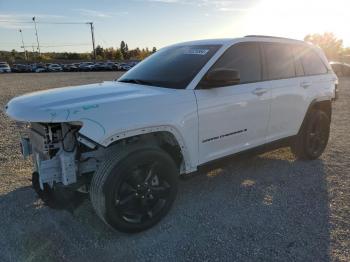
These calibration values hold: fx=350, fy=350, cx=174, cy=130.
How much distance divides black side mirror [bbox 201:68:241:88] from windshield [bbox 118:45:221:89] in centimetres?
16

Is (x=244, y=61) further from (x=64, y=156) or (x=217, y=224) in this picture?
(x=64, y=156)

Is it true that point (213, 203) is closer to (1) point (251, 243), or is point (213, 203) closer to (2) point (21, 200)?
(1) point (251, 243)

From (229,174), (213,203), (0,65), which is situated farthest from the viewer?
(0,65)

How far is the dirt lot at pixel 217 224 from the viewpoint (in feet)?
10.3

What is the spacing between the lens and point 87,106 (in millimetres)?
2969

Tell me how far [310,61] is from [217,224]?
3.20 metres

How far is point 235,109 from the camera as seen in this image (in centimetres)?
403

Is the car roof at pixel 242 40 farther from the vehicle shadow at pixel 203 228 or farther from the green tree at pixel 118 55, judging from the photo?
the green tree at pixel 118 55

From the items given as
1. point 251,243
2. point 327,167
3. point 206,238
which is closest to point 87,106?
point 206,238

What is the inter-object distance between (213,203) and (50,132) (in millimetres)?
2045

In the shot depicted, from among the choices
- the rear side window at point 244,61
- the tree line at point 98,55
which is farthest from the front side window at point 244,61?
the tree line at point 98,55

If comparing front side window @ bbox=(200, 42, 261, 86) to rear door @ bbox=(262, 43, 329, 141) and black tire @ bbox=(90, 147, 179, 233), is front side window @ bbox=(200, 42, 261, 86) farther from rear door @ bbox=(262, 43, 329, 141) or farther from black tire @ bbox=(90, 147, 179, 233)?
black tire @ bbox=(90, 147, 179, 233)

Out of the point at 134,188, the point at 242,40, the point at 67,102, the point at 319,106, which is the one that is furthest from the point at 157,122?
the point at 319,106

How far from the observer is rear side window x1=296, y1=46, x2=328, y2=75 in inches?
209
